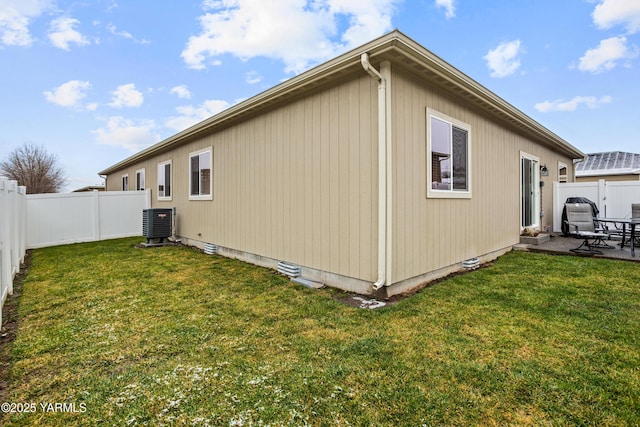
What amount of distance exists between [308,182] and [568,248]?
5848mm

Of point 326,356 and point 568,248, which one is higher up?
point 568,248

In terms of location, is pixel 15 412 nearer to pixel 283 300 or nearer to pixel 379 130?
pixel 283 300

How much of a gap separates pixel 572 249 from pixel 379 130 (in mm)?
5489

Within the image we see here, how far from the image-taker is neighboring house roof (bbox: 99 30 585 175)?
345cm

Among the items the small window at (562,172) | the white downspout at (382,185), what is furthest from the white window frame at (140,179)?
the small window at (562,172)

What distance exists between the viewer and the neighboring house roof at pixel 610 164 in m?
15.9

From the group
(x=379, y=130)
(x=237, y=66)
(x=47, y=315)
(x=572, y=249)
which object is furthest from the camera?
(x=237, y=66)

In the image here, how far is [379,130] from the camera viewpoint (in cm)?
366

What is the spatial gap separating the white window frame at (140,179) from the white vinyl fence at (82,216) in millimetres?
1288

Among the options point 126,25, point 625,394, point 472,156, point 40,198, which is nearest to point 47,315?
point 625,394

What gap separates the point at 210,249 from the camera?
7.38 metres

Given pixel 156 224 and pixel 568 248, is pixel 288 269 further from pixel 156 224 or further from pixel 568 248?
pixel 568 248

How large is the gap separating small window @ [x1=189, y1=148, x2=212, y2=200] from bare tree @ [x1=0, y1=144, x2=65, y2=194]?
24.3 meters

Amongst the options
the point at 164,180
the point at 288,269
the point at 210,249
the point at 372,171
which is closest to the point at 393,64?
the point at 372,171
